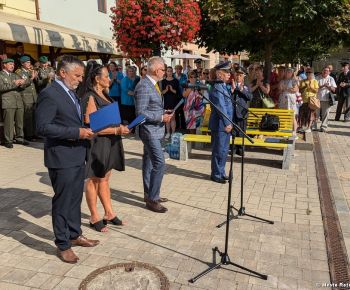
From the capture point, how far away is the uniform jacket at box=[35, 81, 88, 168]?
10.7ft

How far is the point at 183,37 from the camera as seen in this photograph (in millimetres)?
8195

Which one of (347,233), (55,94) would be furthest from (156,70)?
(347,233)

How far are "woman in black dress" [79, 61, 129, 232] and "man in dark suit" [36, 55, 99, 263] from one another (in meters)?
0.41

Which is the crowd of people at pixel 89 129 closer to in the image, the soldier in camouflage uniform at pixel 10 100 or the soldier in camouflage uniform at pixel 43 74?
the soldier in camouflage uniform at pixel 10 100

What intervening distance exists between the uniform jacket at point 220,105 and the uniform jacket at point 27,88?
4931 millimetres

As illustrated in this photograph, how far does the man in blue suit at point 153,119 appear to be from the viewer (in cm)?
479

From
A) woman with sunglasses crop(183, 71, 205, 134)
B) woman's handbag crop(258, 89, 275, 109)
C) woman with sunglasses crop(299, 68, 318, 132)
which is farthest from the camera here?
woman with sunglasses crop(299, 68, 318, 132)

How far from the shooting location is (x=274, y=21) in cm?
891

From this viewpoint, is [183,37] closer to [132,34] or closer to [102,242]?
[132,34]

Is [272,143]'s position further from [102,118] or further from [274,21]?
[102,118]

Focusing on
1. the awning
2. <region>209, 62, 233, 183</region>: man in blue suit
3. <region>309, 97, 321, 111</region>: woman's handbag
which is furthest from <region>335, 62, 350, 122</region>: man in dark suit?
<region>209, 62, 233, 183</region>: man in blue suit

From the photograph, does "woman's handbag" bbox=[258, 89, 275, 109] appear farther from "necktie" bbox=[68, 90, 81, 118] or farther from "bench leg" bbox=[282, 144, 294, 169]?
"necktie" bbox=[68, 90, 81, 118]

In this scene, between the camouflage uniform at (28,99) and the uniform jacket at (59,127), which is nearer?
the uniform jacket at (59,127)

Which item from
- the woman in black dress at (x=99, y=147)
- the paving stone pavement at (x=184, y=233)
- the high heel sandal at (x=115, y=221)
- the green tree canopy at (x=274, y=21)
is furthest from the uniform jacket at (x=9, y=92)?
the high heel sandal at (x=115, y=221)
